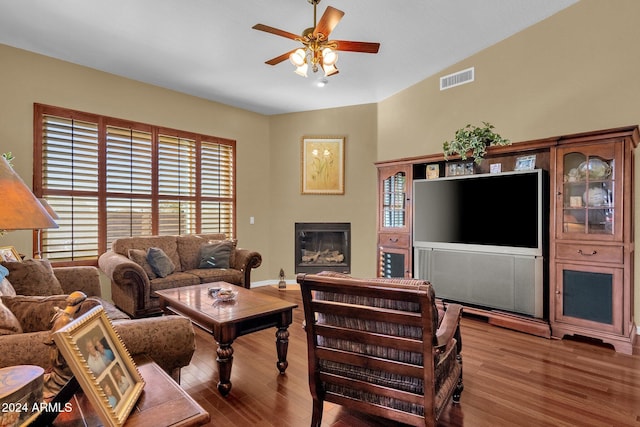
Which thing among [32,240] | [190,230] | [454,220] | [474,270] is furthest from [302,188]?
[32,240]

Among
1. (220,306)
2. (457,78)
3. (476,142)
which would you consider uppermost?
(457,78)

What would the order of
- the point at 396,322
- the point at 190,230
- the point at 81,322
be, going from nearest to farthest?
the point at 81,322 < the point at 396,322 < the point at 190,230

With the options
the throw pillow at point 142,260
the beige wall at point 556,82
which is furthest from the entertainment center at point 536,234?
the throw pillow at point 142,260

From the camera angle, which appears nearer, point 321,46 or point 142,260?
point 321,46

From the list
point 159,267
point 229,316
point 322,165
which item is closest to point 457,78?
point 322,165

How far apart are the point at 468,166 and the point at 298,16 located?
2.62 metres

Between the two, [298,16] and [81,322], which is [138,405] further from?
[298,16]

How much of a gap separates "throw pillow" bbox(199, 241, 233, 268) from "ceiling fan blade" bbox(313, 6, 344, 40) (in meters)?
3.09

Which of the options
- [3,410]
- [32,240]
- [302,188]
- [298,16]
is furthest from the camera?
[302,188]

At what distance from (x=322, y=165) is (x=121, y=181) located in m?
2.99

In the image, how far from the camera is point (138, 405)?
3.59 ft

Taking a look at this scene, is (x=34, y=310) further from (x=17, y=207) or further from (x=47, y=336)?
(x=17, y=207)

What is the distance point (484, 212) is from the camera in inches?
152

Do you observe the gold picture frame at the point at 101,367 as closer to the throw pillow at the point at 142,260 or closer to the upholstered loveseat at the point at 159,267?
the upholstered loveseat at the point at 159,267
